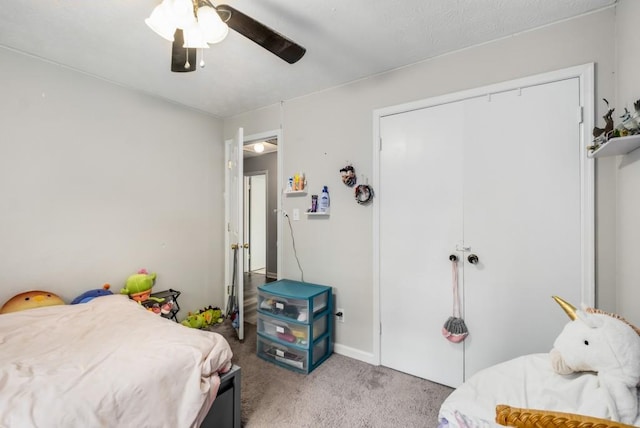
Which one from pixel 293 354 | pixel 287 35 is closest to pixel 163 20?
pixel 287 35

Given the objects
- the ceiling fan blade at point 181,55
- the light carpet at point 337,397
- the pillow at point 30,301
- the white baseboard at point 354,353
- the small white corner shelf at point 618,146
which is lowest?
the light carpet at point 337,397

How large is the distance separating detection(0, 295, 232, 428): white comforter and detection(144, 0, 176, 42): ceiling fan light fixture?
1.56m

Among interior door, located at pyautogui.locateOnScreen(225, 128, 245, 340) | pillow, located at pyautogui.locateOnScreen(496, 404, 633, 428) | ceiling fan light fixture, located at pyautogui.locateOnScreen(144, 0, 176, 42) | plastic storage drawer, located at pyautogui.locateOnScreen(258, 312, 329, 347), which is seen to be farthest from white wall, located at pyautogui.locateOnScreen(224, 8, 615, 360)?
ceiling fan light fixture, located at pyautogui.locateOnScreen(144, 0, 176, 42)

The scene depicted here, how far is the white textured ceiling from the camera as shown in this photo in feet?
5.16

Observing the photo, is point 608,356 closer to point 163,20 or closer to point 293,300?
point 293,300

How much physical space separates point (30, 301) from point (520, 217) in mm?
3487

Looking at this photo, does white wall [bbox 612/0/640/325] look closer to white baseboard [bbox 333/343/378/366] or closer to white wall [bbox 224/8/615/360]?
white wall [bbox 224/8/615/360]

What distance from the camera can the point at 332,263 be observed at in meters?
2.60

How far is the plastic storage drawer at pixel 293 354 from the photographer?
2.27 metres

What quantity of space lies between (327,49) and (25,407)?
2.41m

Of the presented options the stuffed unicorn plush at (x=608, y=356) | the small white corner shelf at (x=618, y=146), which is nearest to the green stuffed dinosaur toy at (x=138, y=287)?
the stuffed unicorn plush at (x=608, y=356)

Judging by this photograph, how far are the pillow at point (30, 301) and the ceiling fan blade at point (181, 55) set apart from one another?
1.97 meters

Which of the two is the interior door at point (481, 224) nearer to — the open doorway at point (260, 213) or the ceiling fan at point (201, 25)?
the ceiling fan at point (201, 25)

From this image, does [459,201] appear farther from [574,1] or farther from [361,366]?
[361,366]
